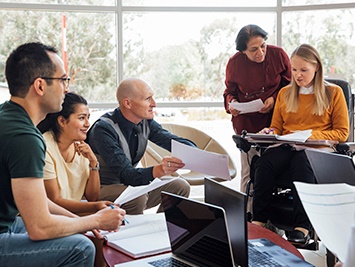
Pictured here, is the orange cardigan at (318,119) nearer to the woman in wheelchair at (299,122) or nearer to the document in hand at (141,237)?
the woman in wheelchair at (299,122)

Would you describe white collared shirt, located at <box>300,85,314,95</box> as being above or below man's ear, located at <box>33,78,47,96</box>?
below

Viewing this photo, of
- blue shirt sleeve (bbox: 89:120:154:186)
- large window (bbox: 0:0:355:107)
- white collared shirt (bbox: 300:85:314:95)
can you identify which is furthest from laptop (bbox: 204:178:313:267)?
large window (bbox: 0:0:355:107)

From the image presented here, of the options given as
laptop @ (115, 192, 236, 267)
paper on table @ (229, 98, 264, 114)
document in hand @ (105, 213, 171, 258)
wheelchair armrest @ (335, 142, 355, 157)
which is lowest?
document in hand @ (105, 213, 171, 258)

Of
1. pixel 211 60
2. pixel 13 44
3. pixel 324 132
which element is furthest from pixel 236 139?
pixel 13 44

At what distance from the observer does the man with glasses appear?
1940 mm

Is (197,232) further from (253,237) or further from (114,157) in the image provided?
(114,157)

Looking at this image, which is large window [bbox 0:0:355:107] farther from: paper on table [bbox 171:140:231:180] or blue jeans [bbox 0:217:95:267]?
blue jeans [bbox 0:217:95:267]

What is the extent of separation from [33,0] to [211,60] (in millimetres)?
1795

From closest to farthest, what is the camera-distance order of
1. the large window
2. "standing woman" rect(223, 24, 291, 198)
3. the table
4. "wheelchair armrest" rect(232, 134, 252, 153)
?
1. the table
2. "wheelchair armrest" rect(232, 134, 252, 153)
3. "standing woman" rect(223, 24, 291, 198)
4. the large window

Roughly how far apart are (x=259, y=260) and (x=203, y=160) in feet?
2.77

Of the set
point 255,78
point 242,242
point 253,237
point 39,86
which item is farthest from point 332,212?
point 255,78

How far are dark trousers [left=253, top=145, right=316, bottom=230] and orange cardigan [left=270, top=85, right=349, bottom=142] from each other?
21 cm

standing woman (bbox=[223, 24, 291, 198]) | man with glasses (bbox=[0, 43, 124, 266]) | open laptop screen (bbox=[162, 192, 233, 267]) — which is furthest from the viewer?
standing woman (bbox=[223, 24, 291, 198])

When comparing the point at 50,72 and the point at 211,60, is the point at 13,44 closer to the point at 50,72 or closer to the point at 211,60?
the point at 211,60
